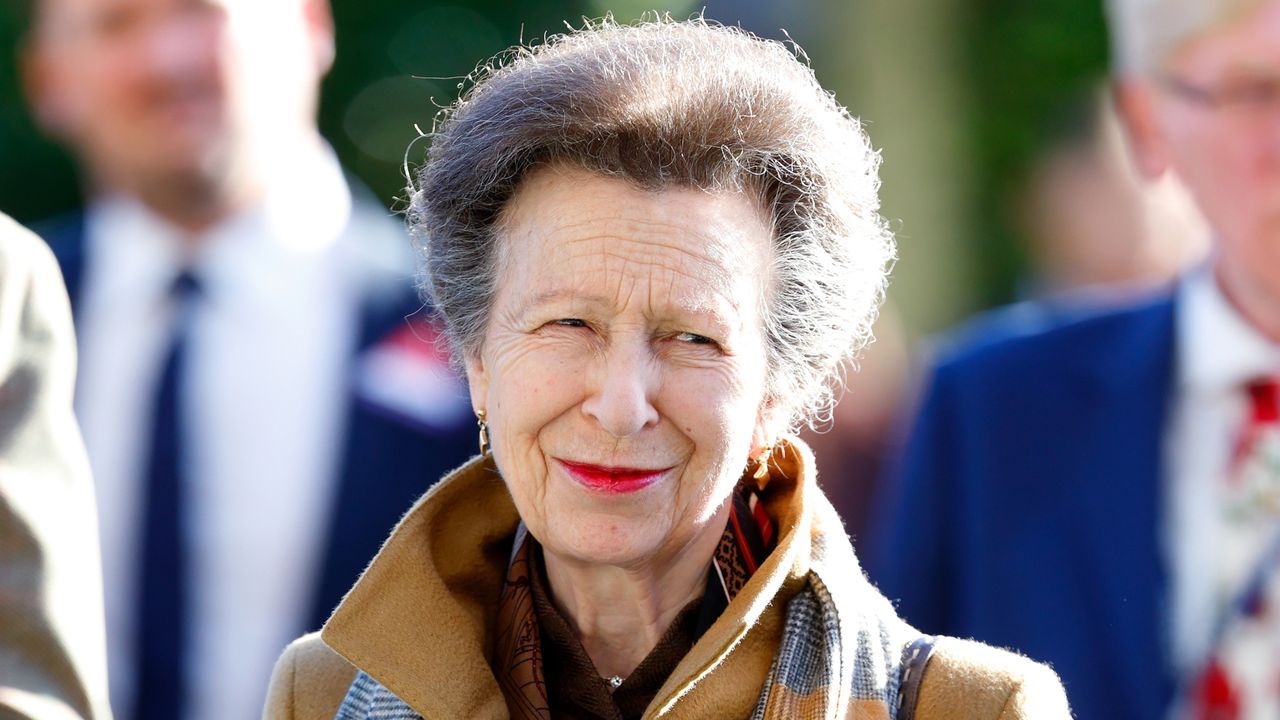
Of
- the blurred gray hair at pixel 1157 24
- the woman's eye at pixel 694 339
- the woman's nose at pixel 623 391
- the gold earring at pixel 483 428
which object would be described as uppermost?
the blurred gray hair at pixel 1157 24

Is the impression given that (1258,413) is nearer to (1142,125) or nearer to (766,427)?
(1142,125)

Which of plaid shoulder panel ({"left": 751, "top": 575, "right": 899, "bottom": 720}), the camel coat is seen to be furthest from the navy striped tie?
plaid shoulder panel ({"left": 751, "top": 575, "right": 899, "bottom": 720})

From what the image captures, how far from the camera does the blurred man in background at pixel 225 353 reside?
13.4 feet

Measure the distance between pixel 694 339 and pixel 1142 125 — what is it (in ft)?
4.36

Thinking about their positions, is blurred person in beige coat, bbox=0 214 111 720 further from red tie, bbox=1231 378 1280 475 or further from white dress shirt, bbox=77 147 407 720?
red tie, bbox=1231 378 1280 475

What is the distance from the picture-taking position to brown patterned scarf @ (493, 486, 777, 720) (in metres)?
2.82

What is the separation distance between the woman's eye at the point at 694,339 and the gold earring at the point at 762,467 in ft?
0.93

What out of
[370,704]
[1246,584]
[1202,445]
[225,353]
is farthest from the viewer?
[225,353]

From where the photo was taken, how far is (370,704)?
2.79 metres

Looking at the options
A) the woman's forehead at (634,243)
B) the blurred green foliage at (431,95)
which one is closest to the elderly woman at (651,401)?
the woman's forehead at (634,243)

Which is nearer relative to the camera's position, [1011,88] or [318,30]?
Answer: [318,30]

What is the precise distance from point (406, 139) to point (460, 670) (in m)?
6.24

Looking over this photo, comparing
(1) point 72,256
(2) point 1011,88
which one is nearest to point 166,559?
(1) point 72,256

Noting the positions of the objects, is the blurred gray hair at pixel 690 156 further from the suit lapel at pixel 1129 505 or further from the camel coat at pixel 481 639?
the suit lapel at pixel 1129 505
